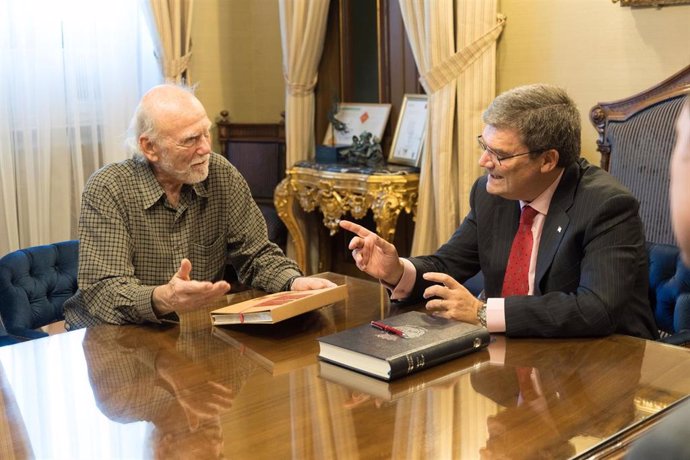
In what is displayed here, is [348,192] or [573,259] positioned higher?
[573,259]

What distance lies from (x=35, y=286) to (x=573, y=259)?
1.79 meters

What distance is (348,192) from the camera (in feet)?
15.7

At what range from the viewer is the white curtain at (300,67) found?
5262 mm

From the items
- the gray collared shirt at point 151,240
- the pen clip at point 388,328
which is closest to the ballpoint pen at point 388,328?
the pen clip at point 388,328

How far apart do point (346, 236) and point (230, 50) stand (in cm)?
150

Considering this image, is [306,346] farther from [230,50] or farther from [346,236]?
[230,50]

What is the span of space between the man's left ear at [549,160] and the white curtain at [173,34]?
340cm

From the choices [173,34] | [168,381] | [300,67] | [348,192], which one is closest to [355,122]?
[300,67]

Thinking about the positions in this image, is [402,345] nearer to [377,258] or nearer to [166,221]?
[377,258]

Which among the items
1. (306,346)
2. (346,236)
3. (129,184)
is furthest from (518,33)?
(306,346)

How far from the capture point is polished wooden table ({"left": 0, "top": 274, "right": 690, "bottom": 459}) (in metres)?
1.53

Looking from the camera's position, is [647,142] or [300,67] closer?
[647,142]

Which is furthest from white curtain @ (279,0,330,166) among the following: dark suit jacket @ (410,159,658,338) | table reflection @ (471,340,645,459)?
table reflection @ (471,340,645,459)

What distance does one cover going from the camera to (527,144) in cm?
238
